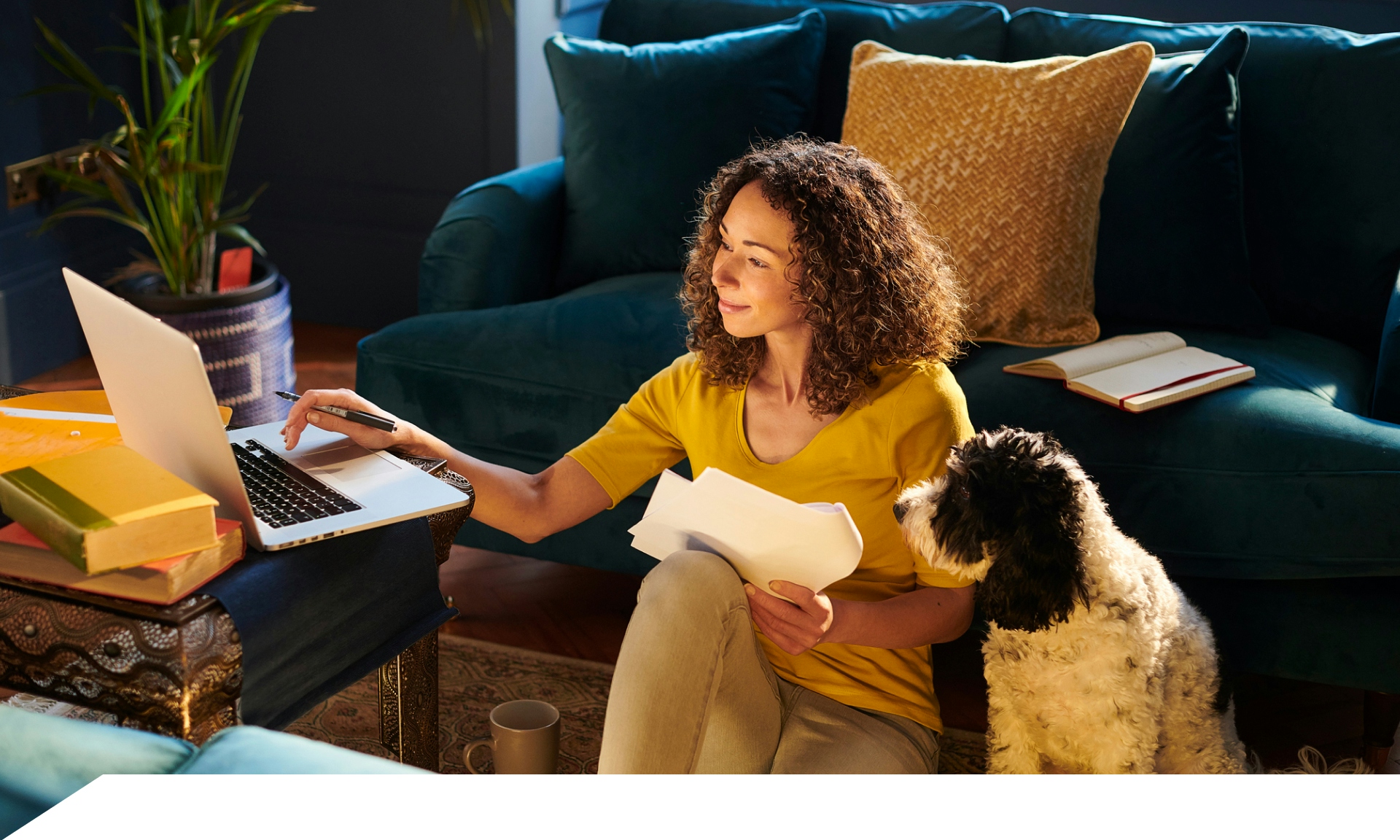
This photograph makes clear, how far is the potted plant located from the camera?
2.78 meters

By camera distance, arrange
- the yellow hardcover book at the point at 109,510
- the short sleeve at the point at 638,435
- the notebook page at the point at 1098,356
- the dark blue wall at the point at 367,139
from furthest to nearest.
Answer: the dark blue wall at the point at 367,139 < the notebook page at the point at 1098,356 < the short sleeve at the point at 638,435 < the yellow hardcover book at the point at 109,510

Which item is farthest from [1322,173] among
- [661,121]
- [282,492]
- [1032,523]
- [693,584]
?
[282,492]

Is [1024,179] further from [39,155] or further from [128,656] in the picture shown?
[39,155]

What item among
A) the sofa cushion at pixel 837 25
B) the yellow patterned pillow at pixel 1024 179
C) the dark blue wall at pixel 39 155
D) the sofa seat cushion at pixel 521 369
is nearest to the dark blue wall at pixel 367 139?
the dark blue wall at pixel 39 155

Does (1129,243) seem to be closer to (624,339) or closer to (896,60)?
(896,60)

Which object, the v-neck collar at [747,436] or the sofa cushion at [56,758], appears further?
the v-neck collar at [747,436]

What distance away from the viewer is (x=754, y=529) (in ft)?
3.89

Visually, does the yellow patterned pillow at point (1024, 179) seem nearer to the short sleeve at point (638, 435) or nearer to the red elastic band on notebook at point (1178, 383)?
the red elastic band on notebook at point (1178, 383)

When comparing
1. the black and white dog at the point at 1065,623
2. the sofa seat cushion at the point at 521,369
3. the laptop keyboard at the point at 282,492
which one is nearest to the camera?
the laptop keyboard at the point at 282,492

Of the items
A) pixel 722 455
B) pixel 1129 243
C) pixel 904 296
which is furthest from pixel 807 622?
pixel 1129 243

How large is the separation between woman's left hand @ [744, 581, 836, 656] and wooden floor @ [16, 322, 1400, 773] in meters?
0.76

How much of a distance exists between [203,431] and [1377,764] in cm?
175

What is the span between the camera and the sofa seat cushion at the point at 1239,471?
1.65m

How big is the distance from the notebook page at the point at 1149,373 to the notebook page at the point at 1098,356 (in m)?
0.02
